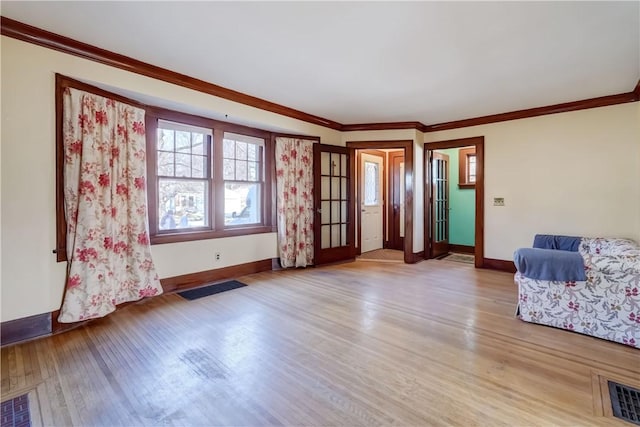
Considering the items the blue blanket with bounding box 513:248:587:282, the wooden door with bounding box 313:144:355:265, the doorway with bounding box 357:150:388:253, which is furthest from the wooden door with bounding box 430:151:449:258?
the blue blanket with bounding box 513:248:587:282

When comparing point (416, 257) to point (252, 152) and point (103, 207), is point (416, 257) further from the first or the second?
point (103, 207)

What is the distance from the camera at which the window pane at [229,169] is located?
420cm

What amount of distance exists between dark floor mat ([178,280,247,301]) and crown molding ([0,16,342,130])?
2376 millimetres

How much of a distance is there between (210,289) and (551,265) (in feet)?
11.8

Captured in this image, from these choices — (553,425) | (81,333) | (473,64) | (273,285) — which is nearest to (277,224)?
(273,285)

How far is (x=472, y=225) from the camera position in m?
6.25

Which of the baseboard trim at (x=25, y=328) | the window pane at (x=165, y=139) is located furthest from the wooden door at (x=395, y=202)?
the baseboard trim at (x=25, y=328)

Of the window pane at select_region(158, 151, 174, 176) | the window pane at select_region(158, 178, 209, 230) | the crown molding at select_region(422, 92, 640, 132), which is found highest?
the crown molding at select_region(422, 92, 640, 132)

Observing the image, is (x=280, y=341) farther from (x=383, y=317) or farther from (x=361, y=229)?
(x=361, y=229)

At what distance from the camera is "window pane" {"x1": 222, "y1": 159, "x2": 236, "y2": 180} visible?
4.20 meters

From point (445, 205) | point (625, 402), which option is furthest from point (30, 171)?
point (445, 205)

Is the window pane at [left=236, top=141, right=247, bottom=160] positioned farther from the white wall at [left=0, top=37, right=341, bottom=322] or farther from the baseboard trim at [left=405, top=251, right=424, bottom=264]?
the baseboard trim at [left=405, top=251, right=424, bottom=264]

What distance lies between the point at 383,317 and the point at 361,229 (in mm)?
3495

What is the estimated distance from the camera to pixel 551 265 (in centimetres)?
259
